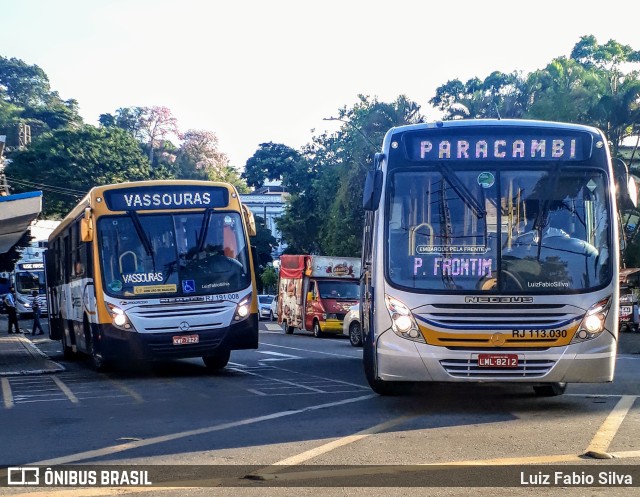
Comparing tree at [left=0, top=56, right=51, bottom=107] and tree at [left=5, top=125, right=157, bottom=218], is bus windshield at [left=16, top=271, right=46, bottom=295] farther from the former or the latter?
tree at [left=0, top=56, right=51, bottom=107]

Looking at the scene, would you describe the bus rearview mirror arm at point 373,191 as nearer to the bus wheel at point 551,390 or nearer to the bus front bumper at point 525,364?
the bus front bumper at point 525,364

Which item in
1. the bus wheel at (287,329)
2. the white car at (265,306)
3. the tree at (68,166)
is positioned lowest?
the white car at (265,306)

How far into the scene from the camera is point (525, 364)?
10.7 metres

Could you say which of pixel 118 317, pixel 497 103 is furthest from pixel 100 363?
pixel 497 103

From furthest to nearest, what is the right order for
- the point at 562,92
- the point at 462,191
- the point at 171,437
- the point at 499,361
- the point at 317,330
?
the point at 562,92
the point at 317,330
the point at 462,191
the point at 499,361
the point at 171,437

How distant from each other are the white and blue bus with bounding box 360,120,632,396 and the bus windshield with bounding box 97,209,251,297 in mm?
5170

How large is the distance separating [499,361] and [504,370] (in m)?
0.11

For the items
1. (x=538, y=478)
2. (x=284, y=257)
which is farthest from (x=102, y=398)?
(x=284, y=257)

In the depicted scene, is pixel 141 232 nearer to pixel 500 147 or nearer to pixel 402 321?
pixel 402 321

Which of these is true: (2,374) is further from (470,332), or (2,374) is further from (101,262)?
(470,332)

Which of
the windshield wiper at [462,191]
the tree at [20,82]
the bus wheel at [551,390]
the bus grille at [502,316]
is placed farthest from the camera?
the tree at [20,82]

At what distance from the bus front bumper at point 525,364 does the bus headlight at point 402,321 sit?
0.11 metres

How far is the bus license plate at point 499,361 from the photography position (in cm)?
1070

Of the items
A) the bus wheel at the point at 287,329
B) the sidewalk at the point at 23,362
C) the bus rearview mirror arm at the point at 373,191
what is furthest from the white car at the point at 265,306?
the bus rearview mirror arm at the point at 373,191
